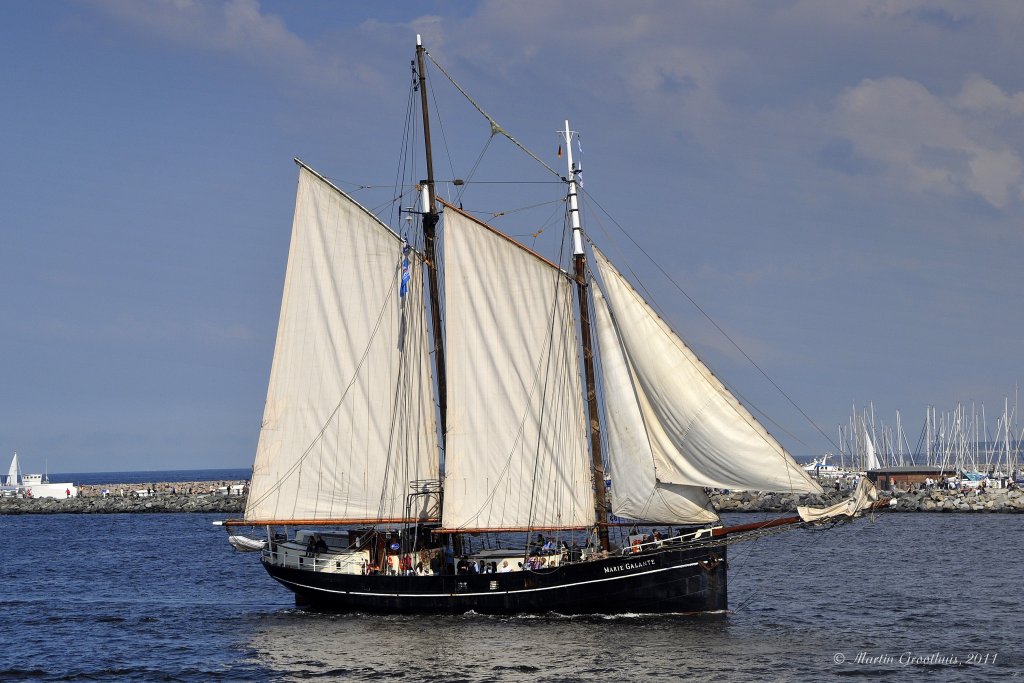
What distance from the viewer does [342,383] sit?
56.9m

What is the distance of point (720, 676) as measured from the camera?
3884cm

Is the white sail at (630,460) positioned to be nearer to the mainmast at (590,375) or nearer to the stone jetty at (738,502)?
the mainmast at (590,375)

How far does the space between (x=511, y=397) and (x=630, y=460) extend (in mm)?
6921

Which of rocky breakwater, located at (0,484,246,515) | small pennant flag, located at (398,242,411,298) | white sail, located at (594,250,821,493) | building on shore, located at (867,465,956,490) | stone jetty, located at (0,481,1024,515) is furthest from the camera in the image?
rocky breakwater, located at (0,484,246,515)

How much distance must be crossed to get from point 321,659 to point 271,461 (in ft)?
48.0

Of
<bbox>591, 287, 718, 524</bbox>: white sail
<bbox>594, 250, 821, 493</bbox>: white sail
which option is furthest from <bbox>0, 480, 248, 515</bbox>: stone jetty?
<bbox>594, 250, 821, 493</bbox>: white sail

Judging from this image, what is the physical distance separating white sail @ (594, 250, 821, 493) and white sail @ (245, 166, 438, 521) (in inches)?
486

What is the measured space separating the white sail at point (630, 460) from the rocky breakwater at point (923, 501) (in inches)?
2676

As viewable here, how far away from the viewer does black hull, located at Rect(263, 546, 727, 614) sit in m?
48.2

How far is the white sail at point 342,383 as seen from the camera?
56.7 m

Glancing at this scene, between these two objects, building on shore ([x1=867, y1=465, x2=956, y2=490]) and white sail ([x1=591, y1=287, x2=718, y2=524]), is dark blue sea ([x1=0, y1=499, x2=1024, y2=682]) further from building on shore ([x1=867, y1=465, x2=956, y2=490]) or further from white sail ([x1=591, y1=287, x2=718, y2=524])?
building on shore ([x1=867, y1=465, x2=956, y2=490])

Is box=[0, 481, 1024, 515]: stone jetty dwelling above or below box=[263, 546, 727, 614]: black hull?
above

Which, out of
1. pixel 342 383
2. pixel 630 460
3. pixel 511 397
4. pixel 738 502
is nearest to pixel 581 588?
pixel 630 460

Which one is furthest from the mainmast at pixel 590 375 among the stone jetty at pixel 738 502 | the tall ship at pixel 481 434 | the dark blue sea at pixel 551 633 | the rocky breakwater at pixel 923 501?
the rocky breakwater at pixel 923 501
